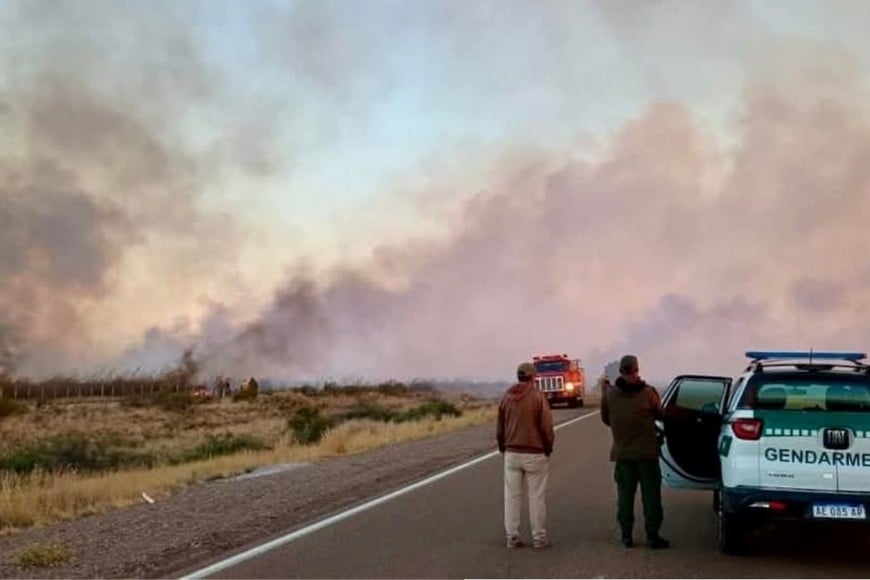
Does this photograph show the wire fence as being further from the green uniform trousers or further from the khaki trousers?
the green uniform trousers

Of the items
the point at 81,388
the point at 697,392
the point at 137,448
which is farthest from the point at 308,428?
the point at 81,388

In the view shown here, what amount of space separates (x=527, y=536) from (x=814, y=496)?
325 cm

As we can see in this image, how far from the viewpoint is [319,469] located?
1995 centimetres

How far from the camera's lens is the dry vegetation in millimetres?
16297

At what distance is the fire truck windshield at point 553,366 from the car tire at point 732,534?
46.3 meters

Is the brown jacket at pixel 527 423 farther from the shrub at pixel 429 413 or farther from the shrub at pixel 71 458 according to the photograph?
the shrub at pixel 429 413

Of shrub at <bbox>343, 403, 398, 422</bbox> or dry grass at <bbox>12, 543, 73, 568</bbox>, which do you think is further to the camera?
shrub at <bbox>343, 403, 398, 422</bbox>

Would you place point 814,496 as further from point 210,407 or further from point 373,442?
point 210,407

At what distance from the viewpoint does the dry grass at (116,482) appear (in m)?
14.7

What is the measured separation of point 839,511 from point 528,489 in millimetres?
3052

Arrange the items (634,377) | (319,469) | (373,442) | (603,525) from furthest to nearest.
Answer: (373,442) → (319,469) → (603,525) → (634,377)

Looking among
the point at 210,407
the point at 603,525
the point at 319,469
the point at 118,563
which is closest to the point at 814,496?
the point at 603,525

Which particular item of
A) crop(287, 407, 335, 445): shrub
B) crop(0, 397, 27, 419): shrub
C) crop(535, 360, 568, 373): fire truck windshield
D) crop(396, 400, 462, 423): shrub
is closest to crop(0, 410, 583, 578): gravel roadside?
crop(287, 407, 335, 445): shrub

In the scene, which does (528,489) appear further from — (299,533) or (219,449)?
(219,449)
